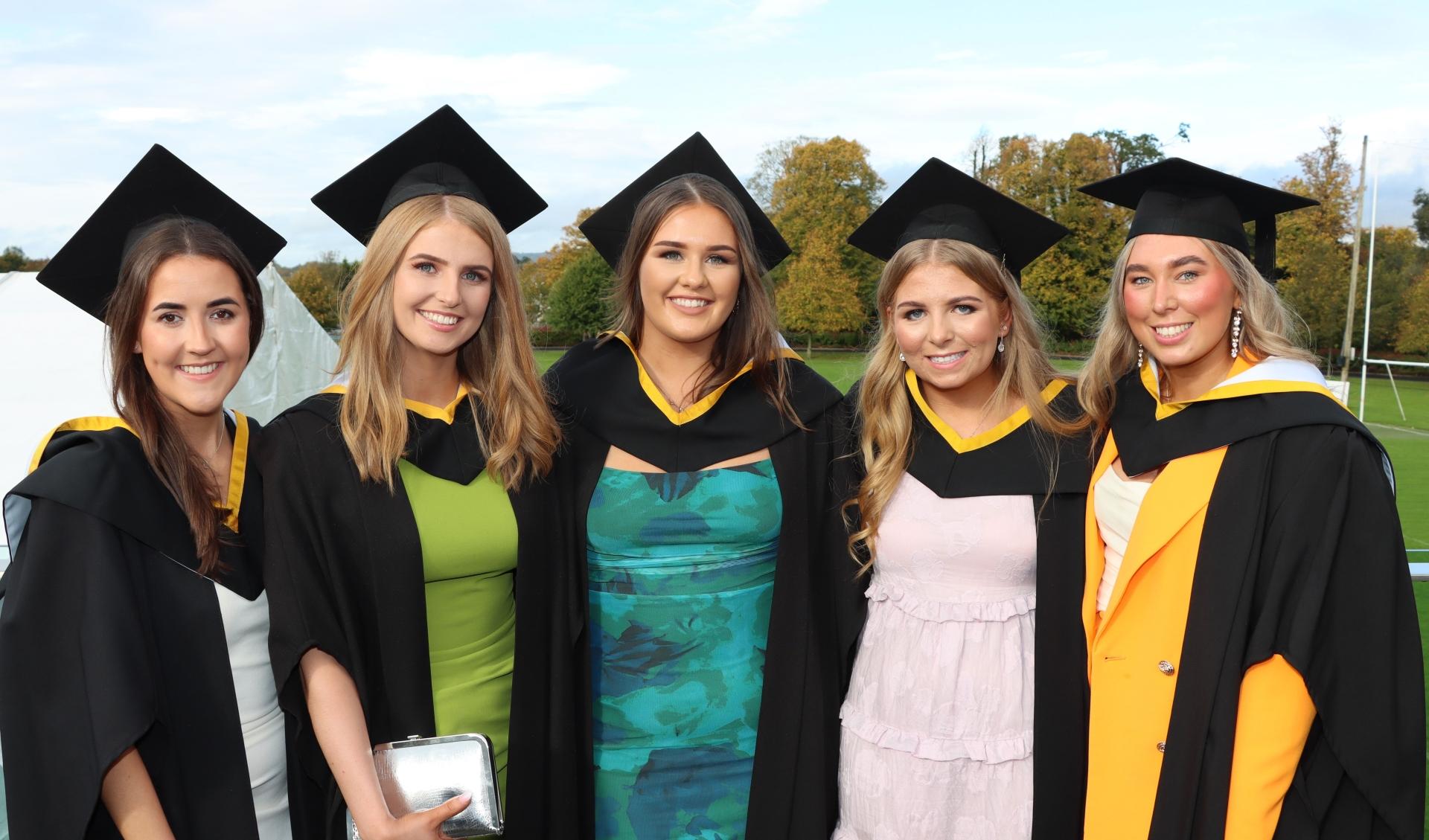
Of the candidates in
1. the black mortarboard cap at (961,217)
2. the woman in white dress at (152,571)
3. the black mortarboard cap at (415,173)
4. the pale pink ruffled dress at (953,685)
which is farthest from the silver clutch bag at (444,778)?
the black mortarboard cap at (961,217)

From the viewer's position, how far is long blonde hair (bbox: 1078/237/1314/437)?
8.95ft

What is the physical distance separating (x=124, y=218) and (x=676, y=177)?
151 cm

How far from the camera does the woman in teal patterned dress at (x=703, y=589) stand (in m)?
→ 2.90

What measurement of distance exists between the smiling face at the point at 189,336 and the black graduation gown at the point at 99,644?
0.16 meters

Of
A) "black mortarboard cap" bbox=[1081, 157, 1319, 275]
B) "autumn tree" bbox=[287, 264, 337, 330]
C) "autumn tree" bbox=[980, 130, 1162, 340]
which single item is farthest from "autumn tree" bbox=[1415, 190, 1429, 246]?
"black mortarboard cap" bbox=[1081, 157, 1319, 275]

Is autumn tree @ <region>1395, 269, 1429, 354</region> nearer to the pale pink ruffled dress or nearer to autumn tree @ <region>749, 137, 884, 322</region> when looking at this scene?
autumn tree @ <region>749, 137, 884, 322</region>

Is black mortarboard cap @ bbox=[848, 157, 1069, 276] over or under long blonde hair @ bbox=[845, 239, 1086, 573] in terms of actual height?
over

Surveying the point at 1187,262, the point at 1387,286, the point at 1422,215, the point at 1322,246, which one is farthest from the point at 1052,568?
the point at 1422,215

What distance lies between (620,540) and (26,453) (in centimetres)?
800

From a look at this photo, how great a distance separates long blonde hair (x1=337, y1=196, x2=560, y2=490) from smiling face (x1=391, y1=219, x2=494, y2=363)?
0.09 ft

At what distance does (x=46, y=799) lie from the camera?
2145 millimetres

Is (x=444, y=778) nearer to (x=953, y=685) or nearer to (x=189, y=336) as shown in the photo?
(x=189, y=336)

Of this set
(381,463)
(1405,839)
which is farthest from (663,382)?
(1405,839)

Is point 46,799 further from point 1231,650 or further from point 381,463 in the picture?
point 1231,650
